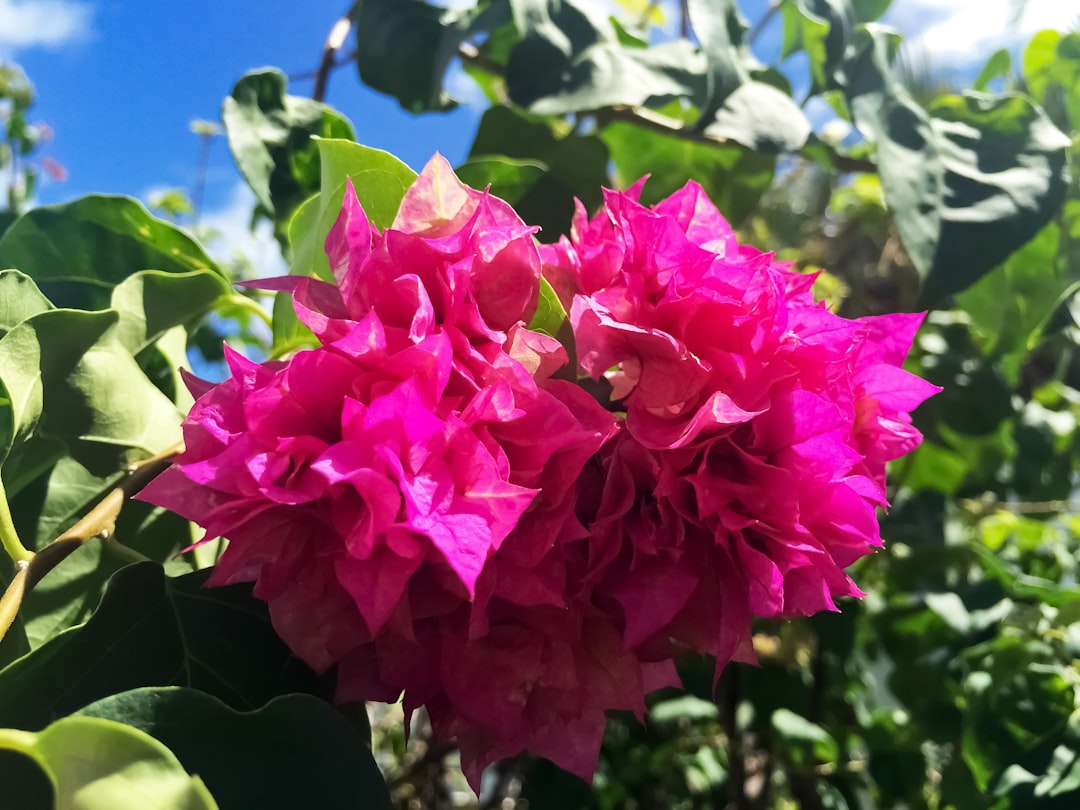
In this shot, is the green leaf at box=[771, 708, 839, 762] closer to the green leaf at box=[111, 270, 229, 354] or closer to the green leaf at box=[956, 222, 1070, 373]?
the green leaf at box=[956, 222, 1070, 373]

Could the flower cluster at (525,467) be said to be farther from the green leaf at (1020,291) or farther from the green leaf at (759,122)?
the green leaf at (1020,291)

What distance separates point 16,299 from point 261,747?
20 cm

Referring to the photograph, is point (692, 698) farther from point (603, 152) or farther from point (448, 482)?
point (448, 482)

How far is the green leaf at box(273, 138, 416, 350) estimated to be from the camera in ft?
0.97

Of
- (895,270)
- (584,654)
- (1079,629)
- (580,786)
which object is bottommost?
(580,786)

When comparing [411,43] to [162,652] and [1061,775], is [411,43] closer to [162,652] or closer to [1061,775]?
[162,652]

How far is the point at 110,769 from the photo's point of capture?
0.16m

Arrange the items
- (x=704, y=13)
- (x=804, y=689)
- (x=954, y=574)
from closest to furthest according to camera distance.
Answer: (x=704, y=13) → (x=954, y=574) → (x=804, y=689)

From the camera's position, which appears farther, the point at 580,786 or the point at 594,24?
the point at 580,786

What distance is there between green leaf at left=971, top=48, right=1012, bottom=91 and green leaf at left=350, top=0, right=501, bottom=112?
1.28 ft

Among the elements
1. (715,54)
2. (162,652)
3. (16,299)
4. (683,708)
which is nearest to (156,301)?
(16,299)

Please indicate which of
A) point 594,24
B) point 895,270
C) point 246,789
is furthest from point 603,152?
point 895,270

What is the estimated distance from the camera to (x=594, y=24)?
46cm

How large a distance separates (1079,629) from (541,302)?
41 centimetres
